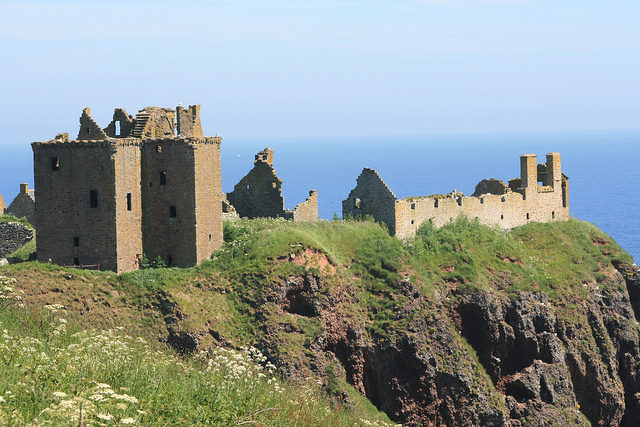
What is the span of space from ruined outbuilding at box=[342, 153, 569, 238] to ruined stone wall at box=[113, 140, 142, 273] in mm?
13744

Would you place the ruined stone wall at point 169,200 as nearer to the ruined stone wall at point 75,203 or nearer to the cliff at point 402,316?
the cliff at point 402,316

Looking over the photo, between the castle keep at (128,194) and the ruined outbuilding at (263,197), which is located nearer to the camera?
the castle keep at (128,194)

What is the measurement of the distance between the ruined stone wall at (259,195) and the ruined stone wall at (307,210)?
885 mm

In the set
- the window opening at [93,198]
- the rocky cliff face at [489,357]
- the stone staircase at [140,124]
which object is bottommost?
the rocky cliff face at [489,357]

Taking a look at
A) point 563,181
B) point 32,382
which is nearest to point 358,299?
point 563,181

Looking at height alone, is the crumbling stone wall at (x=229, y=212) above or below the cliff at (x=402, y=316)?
above

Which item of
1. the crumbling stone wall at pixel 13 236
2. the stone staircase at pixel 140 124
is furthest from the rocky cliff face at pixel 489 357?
the crumbling stone wall at pixel 13 236

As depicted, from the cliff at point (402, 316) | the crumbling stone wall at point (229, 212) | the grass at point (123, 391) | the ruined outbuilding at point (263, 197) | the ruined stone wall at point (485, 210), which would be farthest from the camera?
the ruined stone wall at point (485, 210)

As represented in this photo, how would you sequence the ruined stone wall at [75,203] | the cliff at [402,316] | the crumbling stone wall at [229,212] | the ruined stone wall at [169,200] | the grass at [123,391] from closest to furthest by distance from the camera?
1. the grass at [123,391]
2. the cliff at [402,316]
3. the ruined stone wall at [75,203]
4. the ruined stone wall at [169,200]
5. the crumbling stone wall at [229,212]

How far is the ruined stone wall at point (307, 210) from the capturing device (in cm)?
5359

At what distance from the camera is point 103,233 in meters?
44.6

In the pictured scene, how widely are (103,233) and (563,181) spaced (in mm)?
32406

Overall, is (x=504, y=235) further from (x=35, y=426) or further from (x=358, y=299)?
(x=35, y=426)

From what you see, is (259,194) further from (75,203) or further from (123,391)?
(123,391)
